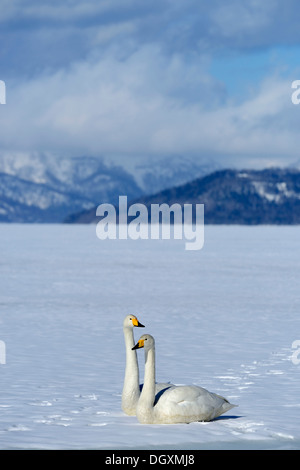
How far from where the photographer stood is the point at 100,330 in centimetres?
2758

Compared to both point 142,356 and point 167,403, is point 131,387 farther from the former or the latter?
point 142,356

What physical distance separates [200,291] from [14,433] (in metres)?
28.5

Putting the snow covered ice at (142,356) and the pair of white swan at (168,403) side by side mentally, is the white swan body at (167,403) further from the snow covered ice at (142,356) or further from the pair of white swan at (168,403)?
the snow covered ice at (142,356)

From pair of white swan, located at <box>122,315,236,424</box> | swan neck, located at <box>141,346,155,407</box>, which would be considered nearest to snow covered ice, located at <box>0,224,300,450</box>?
pair of white swan, located at <box>122,315,236,424</box>

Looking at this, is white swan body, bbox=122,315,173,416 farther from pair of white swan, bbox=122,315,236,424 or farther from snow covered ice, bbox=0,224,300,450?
pair of white swan, bbox=122,315,236,424

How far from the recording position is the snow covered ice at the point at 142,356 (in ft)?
45.5

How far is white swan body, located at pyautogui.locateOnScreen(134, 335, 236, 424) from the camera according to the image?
1425 cm

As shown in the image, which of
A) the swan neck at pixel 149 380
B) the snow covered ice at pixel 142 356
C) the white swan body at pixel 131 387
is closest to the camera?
the snow covered ice at pixel 142 356

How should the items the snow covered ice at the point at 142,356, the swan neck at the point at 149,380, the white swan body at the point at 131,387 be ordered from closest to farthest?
the snow covered ice at the point at 142,356 → the swan neck at the point at 149,380 → the white swan body at the point at 131,387

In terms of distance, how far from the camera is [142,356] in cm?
2333

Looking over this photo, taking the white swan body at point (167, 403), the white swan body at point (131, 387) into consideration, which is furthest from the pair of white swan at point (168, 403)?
the white swan body at point (131, 387)

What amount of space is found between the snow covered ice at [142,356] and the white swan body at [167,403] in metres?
0.19
